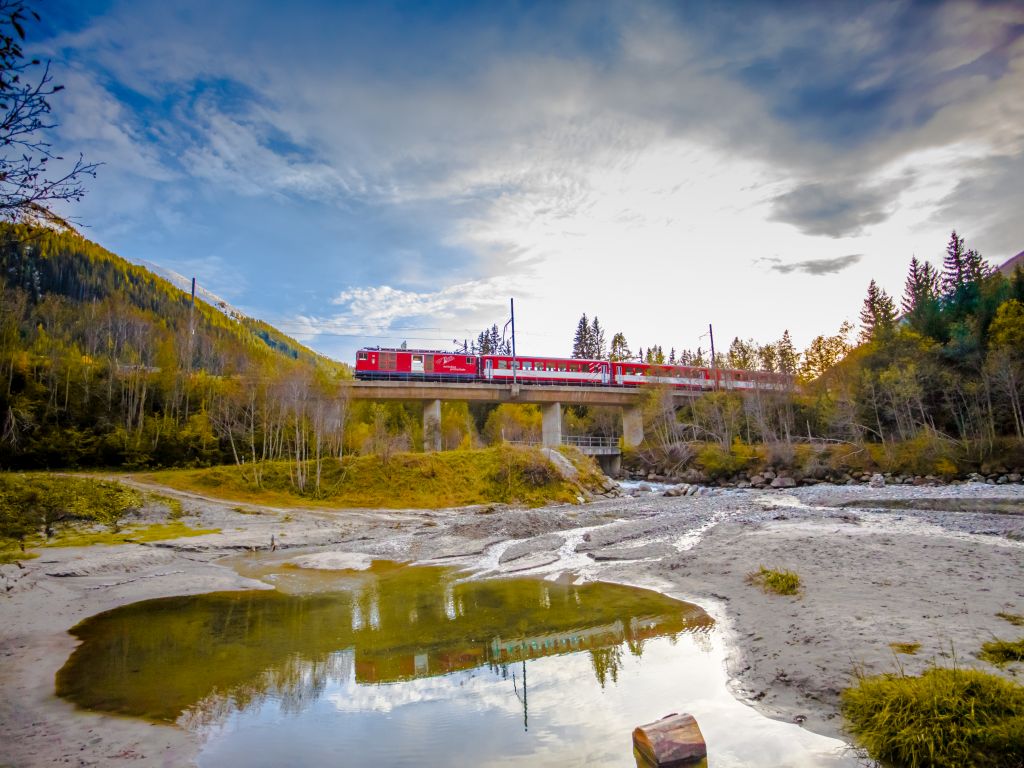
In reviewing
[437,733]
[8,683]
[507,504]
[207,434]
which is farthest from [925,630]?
[207,434]

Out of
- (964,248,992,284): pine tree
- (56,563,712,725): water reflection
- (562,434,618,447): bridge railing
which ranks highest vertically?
(964,248,992,284): pine tree

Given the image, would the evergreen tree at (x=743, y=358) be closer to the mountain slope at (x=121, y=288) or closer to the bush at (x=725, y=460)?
the bush at (x=725, y=460)

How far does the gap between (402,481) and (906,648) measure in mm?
34134

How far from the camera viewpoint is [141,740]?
19.9 ft

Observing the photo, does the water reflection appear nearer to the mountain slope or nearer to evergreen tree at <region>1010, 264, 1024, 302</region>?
evergreen tree at <region>1010, 264, 1024, 302</region>

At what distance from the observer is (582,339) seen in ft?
390

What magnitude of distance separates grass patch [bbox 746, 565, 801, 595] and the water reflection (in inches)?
77.5

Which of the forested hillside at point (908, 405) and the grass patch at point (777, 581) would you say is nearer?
the grass patch at point (777, 581)

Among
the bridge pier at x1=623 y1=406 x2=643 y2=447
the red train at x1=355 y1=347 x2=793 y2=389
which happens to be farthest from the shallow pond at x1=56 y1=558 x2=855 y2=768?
the bridge pier at x1=623 y1=406 x2=643 y2=447

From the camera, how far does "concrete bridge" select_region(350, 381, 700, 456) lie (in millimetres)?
51594

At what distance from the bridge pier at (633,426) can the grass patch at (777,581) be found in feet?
174

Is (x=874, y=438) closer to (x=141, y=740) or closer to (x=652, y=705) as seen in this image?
(x=652, y=705)

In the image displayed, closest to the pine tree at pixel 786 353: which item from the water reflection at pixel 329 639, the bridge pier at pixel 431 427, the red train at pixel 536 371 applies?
the red train at pixel 536 371

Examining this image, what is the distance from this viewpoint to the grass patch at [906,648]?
6.84m
